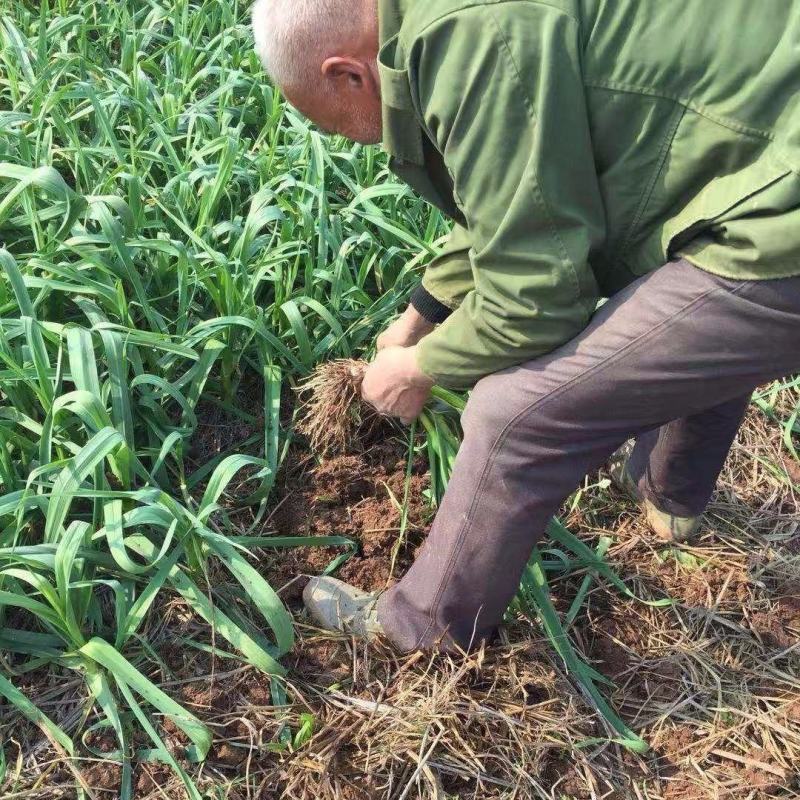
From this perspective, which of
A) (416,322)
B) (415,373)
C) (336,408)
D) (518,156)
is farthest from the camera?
(336,408)

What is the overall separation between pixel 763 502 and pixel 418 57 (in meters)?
1.51

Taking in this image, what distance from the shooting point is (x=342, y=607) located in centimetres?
185

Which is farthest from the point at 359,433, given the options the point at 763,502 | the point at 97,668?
the point at 763,502

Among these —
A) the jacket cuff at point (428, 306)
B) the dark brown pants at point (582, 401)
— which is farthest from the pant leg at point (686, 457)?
the jacket cuff at point (428, 306)

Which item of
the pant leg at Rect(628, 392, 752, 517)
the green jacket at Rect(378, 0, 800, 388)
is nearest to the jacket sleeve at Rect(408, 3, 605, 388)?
the green jacket at Rect(378, 0, 800, 388)

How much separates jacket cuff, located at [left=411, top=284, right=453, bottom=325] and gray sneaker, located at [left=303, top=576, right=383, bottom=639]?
570mm

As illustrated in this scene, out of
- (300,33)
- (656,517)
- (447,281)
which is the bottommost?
(656,517)

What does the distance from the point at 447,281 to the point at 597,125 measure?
569 millimetres

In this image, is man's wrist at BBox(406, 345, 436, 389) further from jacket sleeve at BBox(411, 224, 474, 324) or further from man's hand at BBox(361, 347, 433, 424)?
jacket sleeve at BBox(411, 224, 474, 324)

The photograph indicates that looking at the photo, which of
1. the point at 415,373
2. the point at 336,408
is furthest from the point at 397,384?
the point at 336,408

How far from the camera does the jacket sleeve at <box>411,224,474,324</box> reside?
1753 millimetres

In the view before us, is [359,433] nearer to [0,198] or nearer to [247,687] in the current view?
[247,687]

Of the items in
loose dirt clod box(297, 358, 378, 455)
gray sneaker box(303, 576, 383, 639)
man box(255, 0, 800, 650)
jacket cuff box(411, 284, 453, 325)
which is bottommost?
gray sneaker box(303, 576, 383, 639)

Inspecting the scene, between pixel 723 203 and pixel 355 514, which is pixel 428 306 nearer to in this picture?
pixel 355 514
